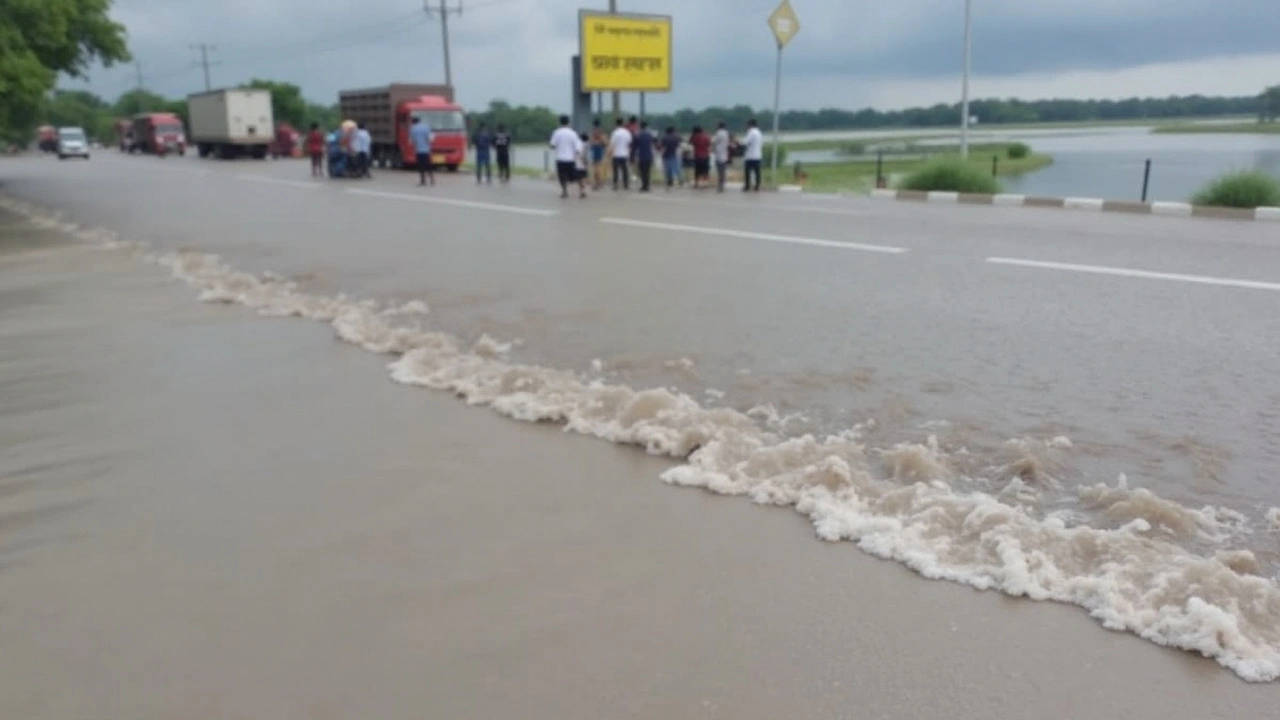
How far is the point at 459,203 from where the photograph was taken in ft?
66.3

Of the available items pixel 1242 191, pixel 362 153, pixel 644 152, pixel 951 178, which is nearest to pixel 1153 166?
pixel 951 178

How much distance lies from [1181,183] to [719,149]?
10.4 meters

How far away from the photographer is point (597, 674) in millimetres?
3080

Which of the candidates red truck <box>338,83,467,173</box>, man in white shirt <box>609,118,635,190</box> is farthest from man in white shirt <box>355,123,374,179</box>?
man in white shirt <box>609,118,635,190</box>

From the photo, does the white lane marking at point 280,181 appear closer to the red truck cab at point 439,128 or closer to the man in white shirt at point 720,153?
the red truck cab at point 439,128

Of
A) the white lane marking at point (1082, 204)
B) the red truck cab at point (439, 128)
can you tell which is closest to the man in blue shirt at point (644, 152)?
the white lane marking at point (1082, 204)

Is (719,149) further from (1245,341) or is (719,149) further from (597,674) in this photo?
(597,674)

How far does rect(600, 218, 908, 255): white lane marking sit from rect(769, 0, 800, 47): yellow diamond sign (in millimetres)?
9964

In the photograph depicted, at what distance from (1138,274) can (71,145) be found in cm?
6075

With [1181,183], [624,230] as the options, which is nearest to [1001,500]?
[624,230]

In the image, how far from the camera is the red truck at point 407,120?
34188 millimetres

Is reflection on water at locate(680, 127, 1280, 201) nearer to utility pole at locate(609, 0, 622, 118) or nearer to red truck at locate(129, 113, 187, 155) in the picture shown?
utility pole at locate(609, 0, 622, 118)

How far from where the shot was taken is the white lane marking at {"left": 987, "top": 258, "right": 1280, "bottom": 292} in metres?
8.44

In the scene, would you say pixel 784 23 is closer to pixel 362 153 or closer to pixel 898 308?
pixel 362 153
